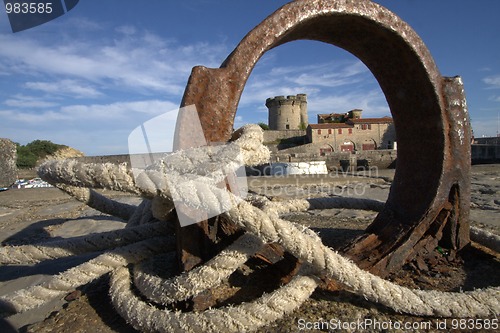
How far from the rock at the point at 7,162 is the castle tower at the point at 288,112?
108 ft

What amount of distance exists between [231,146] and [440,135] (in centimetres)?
109

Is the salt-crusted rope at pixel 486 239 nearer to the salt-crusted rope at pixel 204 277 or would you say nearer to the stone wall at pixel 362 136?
the salt-crusted rope at pixel 204 277

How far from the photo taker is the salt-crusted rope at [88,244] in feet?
4.87

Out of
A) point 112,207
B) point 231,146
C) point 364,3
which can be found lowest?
point 112,207

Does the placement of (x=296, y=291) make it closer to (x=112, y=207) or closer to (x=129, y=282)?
(x=129, y=282)

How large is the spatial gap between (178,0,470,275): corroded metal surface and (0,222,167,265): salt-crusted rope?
573 mm

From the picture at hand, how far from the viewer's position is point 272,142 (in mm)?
32562

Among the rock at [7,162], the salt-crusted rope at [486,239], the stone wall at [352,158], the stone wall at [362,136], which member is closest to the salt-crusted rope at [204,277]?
the salt-crusted rope at [486,239]

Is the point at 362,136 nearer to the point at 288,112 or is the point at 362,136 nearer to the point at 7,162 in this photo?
the point at 288,112

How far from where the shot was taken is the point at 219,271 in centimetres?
115

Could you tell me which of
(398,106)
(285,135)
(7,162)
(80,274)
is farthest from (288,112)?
(80,274)

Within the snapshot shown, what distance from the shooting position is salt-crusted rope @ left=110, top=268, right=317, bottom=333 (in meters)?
1.07

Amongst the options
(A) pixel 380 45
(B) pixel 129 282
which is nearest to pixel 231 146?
(B) pixel 129 282

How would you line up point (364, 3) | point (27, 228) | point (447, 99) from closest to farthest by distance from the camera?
point (364, 3), point (447, 99), point (27, 228)
